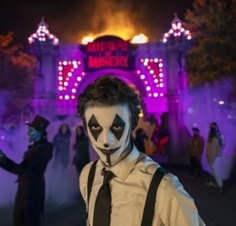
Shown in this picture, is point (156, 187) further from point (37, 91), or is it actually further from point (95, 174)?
point (37, 91)

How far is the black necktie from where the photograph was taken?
137cm

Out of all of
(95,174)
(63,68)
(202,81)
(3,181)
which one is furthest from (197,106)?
(95,174)

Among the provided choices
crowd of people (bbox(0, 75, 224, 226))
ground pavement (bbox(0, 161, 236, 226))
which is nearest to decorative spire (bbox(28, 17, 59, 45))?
ground pavement (bbox(0, 161, 236, 226))

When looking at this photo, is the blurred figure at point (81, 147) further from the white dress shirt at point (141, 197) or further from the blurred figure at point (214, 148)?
the white dress shirt at point (141, 197)

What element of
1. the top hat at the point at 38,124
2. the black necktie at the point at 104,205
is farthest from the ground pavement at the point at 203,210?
the black necktie at the point at 104,205

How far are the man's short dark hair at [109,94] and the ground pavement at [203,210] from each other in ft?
11.8

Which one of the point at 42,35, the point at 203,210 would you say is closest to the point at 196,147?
the point at 203,210

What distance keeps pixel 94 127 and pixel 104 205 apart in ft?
1.11

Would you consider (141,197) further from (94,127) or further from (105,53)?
(105,53)

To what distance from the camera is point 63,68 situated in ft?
41.9

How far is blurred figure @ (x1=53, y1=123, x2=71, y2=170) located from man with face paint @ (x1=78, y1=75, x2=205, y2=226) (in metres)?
5.15

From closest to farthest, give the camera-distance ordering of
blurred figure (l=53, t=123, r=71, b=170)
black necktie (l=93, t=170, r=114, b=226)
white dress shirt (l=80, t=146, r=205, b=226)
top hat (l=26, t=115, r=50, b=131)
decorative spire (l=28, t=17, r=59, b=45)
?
white dress shirt (l=80, t=146, r=205, b=226)
black necktie (l=93, t=170, r=114, b=226)
top hat (l=26, t=115, r=50, b=131)
blurred figure (l=53, t=123, r=71, b=170)
decorative spire (l=28, t=17, r=59, b=45)

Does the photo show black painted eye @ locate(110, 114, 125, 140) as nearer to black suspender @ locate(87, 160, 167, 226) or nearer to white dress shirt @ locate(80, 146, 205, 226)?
white dress shirt @ locate(80, 146, 205, 226)

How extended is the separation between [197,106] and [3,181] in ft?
24.6
